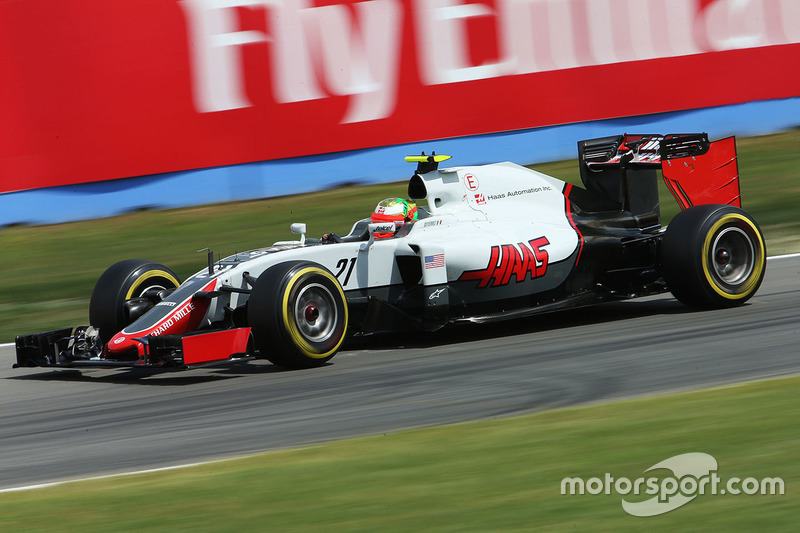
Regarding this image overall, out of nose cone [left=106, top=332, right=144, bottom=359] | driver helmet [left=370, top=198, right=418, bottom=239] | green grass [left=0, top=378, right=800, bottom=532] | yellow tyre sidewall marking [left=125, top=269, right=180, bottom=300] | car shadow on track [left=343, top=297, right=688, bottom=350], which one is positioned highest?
driver helmet [left=370, top=198, right=418, bottom=239]

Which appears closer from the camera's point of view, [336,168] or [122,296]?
[122,296]

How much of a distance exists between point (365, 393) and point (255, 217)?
28.1ft

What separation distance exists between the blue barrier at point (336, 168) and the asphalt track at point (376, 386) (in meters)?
5.88

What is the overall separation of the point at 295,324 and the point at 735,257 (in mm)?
4089

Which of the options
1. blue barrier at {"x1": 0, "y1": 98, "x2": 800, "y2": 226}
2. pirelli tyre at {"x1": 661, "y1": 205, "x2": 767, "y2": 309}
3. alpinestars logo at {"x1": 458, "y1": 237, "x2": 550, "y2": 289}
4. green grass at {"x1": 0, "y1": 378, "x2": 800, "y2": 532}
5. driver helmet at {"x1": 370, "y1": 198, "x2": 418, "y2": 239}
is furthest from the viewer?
blue barrier at {"x1": 0, "y1": 98, "x2": 800, "y2": 226}

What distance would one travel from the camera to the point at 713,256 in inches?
383

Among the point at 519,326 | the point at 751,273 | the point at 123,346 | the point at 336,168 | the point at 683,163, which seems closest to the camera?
the point at 123,346

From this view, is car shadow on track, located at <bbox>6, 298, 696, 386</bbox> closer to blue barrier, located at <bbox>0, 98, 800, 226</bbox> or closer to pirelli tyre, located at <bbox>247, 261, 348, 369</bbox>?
pirelli tyre, located at <bbox>247, 261, 348, 369</bbox>

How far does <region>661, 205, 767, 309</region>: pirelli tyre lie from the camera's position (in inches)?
380

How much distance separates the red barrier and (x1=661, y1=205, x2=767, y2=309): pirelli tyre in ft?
24.3

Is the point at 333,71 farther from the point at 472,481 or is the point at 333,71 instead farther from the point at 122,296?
the point at 472,481

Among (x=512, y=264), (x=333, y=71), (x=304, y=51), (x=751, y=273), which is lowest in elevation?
(x=751, y=273)

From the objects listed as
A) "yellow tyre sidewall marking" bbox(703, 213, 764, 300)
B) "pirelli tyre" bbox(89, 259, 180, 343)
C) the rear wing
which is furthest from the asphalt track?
the rear wing

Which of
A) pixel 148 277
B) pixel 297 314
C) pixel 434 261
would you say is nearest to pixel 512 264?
pixel 434 261
